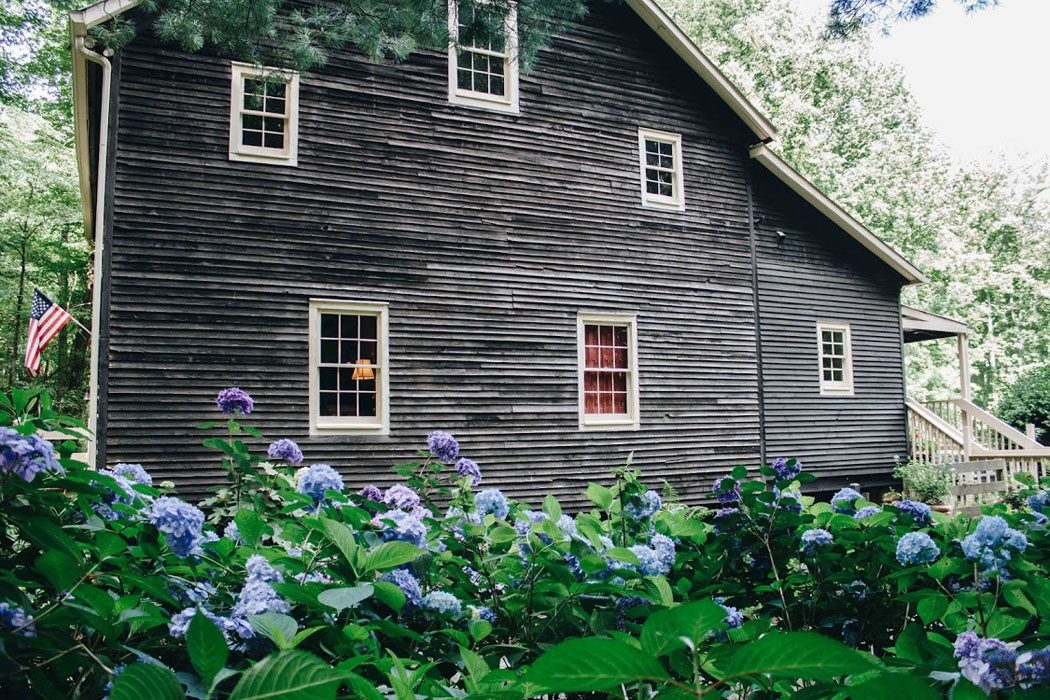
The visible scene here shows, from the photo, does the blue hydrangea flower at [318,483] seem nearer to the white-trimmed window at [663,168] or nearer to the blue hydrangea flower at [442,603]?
the blue hydrangea flower at [442,603]

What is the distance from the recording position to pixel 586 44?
484 inches

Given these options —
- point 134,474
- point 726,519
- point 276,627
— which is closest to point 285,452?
point 134,474

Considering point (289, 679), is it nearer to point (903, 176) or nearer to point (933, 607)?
point (933, 607)

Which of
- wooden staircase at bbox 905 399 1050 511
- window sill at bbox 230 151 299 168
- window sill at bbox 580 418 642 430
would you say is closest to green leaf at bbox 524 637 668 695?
window sill at bbox 230 151 299 168

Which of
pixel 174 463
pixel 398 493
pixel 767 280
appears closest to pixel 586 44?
pixel 767 280

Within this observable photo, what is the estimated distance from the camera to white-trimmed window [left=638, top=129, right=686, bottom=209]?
12.8 meters

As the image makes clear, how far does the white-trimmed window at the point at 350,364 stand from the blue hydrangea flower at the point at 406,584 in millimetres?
8602

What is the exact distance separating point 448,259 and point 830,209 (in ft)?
25.5

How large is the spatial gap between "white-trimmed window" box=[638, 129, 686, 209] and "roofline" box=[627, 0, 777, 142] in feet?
3.65

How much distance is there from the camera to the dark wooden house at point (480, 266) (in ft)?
30.5

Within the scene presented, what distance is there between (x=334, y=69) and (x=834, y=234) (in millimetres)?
9961

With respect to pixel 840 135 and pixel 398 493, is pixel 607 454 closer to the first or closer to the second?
pixel 398 493

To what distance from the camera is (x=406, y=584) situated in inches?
61.6

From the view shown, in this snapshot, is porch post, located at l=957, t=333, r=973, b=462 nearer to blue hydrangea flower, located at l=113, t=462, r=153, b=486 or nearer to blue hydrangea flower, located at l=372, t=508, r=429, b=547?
blue hydrangea flower, located at l=372, t=508, r=429, b=547
